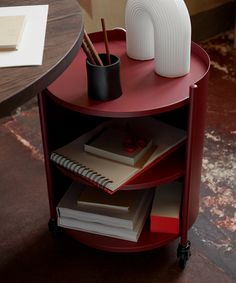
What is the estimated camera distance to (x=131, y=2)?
1314mm

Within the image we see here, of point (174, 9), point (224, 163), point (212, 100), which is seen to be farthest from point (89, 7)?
point (174, 9)

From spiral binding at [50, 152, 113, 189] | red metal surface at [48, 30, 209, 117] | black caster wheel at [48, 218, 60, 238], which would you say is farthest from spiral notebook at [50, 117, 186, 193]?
black caster wheel at [48, 218, 60, 238]

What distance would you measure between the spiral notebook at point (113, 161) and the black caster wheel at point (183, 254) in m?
0.29

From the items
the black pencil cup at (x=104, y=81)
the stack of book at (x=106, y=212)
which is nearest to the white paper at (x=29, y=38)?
the black pencil cup at (x=104, y=81)

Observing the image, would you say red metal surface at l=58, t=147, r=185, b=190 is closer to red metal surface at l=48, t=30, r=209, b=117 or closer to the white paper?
red metal surface at l=48, t=30, r=209, b=117

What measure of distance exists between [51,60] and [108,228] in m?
0.63

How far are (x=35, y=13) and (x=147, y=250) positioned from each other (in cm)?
73

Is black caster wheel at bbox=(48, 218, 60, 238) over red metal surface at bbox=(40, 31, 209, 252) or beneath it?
beneath

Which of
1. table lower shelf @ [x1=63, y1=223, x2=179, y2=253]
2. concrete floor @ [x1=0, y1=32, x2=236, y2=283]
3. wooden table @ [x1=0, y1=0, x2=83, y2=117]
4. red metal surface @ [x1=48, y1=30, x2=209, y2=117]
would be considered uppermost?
wooden table @ [x1=0, y1=0, x2=83, y2=117]

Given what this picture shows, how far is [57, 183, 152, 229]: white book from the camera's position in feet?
4.54

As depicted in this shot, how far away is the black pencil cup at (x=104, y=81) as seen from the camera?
120 cm

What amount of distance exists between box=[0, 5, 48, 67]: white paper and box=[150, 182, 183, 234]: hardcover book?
604 millimetres

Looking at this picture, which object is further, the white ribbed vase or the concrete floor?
the concrete floor

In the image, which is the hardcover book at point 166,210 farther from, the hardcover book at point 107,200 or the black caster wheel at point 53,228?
the black caster wheel at point 53,228
